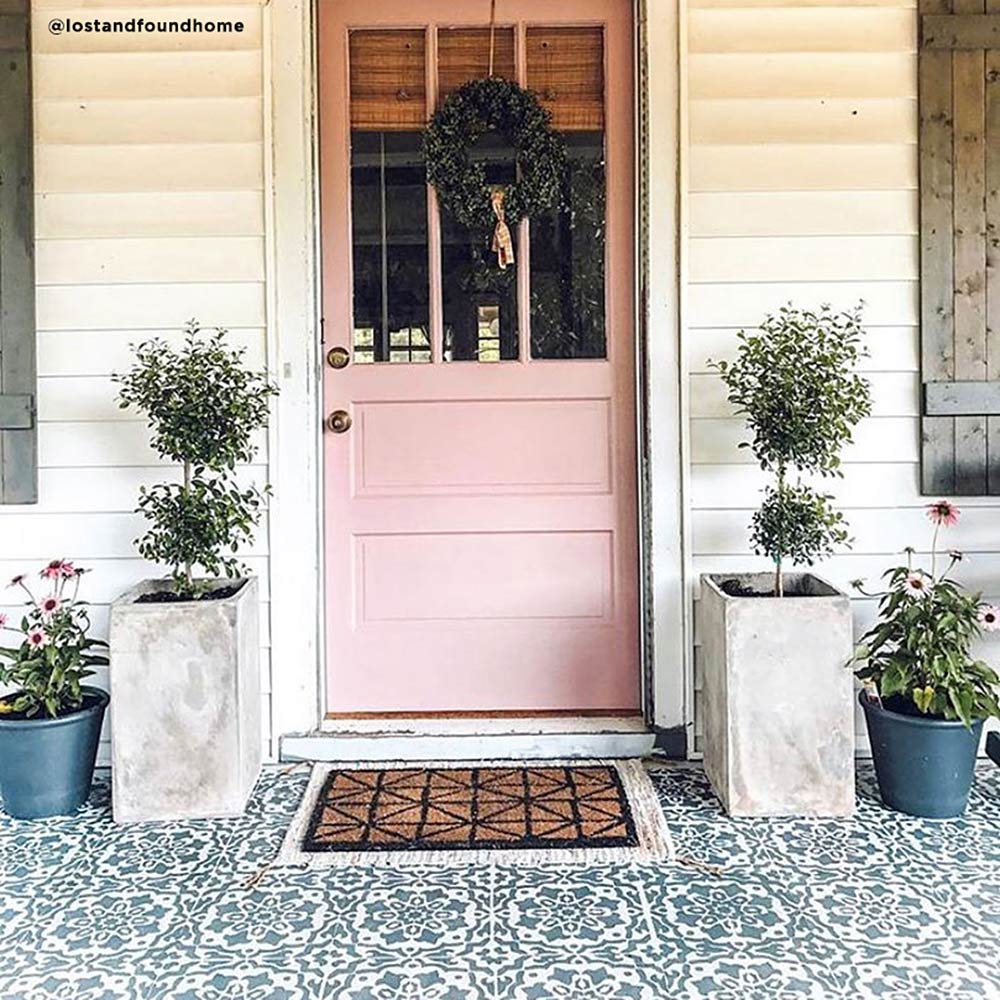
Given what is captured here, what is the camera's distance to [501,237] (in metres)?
2.88

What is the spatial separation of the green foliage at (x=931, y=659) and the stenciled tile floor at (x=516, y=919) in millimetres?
287

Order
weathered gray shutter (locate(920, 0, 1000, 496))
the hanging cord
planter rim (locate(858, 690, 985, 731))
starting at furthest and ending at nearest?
the hanging cord
weathered gray shutter (locate(920, 0, 1000, 496))
planter rim (locate(858, 690, 985, 731))

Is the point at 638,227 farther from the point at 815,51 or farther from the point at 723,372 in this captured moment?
the point at 815,51

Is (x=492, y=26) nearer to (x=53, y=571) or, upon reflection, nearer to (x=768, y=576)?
(x=768, y=576)

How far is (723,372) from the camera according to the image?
277 centimetres

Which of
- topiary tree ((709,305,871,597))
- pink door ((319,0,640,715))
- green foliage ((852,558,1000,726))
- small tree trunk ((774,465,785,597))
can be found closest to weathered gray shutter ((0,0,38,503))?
pink door ((319,0,640,715))

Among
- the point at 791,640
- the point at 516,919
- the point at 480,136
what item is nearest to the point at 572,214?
the point at 480,136

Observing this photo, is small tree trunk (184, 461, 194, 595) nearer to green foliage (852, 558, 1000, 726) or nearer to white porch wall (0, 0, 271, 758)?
white porch wall (0, 0, 271, 758)

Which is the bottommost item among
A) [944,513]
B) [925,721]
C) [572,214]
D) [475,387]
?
[925,721]

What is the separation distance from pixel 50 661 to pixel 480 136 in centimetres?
187

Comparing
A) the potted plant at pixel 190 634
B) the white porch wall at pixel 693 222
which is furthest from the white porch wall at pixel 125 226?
the potted plant at pixel 190 634

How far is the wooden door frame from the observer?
2.80 m

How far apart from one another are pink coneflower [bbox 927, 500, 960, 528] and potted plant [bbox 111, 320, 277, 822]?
5.99 ft

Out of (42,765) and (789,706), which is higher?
(789,706)
